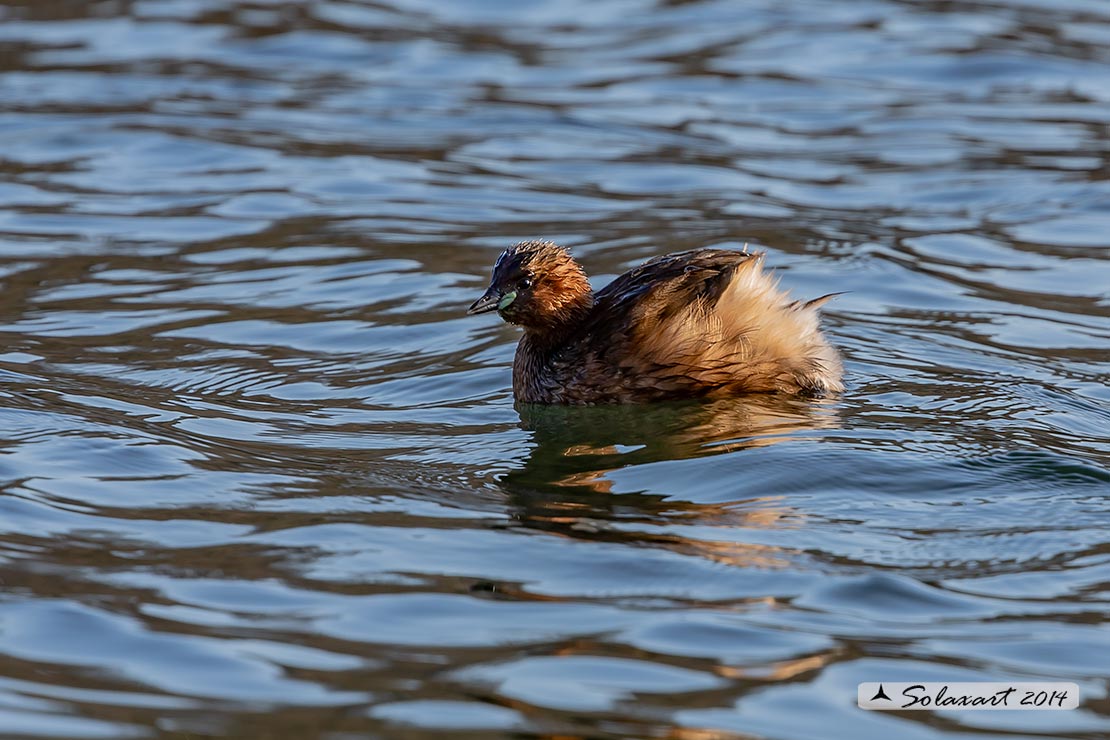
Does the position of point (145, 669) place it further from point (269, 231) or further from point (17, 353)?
point (269, 231)

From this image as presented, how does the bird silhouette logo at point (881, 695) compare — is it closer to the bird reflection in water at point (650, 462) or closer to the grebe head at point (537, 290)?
the bird reflection in water at point (650, 462)

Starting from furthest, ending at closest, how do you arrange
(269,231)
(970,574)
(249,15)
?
(249,15) → (269,231) → (970,574)

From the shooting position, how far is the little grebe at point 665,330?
7590 mm

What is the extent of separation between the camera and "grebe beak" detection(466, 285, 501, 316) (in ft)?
25.7

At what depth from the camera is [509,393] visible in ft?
27.5

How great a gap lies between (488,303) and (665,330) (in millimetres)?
890

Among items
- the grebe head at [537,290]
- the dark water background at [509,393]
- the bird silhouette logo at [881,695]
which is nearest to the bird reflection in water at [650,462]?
the dark water background at [509,393]

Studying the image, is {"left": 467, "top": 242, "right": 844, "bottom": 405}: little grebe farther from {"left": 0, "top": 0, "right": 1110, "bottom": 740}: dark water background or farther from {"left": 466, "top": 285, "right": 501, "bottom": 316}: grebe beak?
{"left": 0, "top": 0, "right": 1110, "bottom": 740}: dark water background

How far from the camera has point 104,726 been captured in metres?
4.59

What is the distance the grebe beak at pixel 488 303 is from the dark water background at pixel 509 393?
1.74 ft

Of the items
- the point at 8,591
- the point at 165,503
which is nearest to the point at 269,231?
the point at 165,503

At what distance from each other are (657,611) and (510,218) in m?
6.76

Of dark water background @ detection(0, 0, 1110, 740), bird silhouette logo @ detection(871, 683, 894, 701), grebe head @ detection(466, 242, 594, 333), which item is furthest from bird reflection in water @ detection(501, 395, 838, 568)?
bird silhouette logo @ detection(871, 683, 894, 701)

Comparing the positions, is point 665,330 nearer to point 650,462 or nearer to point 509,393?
point 650,462
